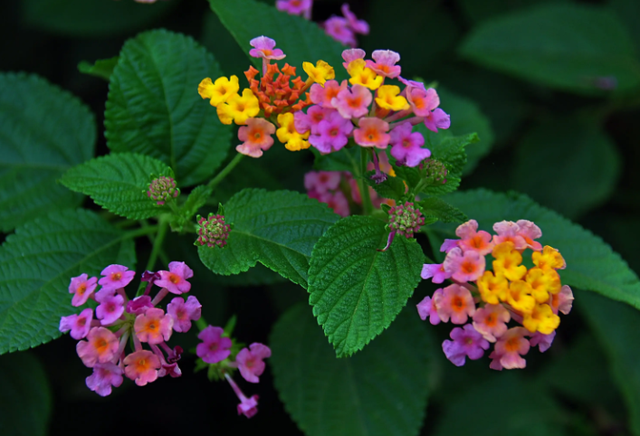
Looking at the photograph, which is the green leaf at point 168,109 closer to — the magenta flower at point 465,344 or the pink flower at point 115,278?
the pink flower at point 115,278

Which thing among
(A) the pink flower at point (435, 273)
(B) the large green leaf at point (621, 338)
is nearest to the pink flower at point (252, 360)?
(A) the pink flower at point (435, 273)

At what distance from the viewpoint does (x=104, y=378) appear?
995mm

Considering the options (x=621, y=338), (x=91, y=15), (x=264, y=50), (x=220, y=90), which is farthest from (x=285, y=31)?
(x=621, y=338)

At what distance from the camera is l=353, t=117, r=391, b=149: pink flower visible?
1.01 metres

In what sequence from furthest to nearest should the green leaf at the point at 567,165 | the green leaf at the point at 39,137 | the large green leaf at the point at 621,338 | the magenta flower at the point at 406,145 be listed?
the green leaf at the point at 567,165 < the large green leaf at the point at 621,338 < the green leaf at the point at 39,137 < the magenta flower at the point at 406,145

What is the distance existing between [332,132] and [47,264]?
0.67 m

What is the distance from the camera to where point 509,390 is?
227cm

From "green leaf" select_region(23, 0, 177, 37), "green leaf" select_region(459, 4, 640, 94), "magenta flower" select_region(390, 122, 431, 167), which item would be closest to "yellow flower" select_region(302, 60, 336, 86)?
"magenta flower" select_region(390, 122, 431, 167)

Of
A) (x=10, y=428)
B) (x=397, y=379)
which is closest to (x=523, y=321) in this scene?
(x=397, y=379)

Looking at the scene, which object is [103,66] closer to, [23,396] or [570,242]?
[23,396]

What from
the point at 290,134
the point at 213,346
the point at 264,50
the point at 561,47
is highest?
the point at 264,50

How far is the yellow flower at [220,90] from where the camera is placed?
1076 mm

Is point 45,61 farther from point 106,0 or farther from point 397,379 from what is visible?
point 397,379

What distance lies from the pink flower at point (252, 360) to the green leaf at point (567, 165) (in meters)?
1.53
